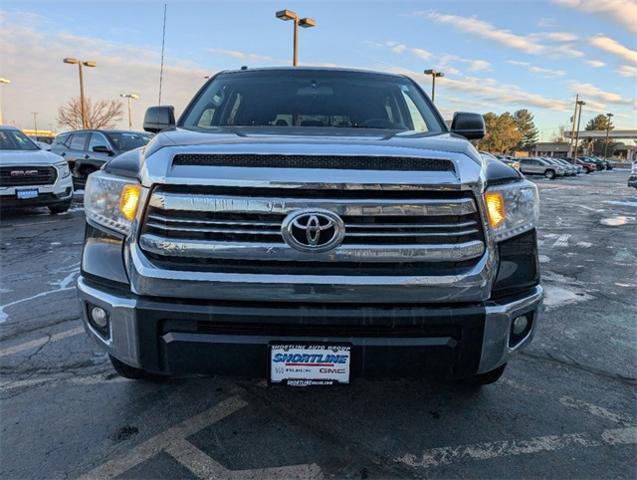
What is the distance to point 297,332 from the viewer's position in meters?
2.08

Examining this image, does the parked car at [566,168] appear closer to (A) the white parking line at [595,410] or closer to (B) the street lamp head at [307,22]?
(B) the street lamp head at [307,22]

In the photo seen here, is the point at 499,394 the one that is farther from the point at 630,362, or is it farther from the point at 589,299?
the point at 589,299

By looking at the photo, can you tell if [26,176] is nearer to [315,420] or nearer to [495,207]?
[315,420]

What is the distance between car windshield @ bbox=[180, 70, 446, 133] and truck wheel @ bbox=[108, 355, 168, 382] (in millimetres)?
1541

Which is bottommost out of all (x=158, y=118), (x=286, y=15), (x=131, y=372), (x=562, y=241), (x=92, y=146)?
(x=562, y=241)

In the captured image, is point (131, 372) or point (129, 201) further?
point (131, 372)

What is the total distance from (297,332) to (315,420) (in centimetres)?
81

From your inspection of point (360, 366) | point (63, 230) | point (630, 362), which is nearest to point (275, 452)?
point (360, 366)

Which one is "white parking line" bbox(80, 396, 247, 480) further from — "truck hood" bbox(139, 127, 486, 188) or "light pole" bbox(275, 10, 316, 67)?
"light pole" bbox(275, 10, 316, 67)

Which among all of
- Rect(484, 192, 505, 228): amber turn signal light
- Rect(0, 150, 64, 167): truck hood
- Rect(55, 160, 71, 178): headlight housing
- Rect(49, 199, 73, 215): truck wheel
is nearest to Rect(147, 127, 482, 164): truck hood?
Rect(484, 192, 505, 228): amber turn signal light

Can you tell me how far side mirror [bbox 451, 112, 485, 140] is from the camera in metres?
3.51

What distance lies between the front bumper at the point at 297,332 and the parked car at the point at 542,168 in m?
42.3

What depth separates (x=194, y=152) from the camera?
7.04 feet

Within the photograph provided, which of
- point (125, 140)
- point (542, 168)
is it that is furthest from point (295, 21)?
point (542, 168)
